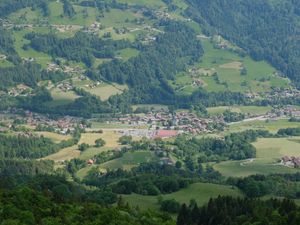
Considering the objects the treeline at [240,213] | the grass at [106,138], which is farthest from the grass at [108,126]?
Answer: the treeline at [240,213]

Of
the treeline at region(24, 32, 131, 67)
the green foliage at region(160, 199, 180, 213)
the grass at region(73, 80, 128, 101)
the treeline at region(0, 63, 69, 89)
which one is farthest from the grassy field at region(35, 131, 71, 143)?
the green foliage at region(160, 199, 180, 213)

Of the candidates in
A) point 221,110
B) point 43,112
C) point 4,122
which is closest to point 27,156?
point 4,122

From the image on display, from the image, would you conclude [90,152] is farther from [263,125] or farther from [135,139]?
[263,125]

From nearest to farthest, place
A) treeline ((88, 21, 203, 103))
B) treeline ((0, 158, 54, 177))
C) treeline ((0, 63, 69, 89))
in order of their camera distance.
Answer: treeline ((0, 158, 54, 177))
treeline ((0, 63, 69, 89))
treeline ((88, 21, 203, 103))

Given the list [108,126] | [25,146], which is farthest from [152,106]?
[25,146]

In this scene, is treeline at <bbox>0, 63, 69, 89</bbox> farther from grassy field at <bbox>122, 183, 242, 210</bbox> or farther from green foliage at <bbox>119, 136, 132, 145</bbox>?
grassy field at <bbox>122, 183, 242, 210</bbox>

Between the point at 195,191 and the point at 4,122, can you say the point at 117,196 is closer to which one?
the point at 195,191

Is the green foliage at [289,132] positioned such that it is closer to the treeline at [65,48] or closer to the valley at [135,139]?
the valley at [135,139]
